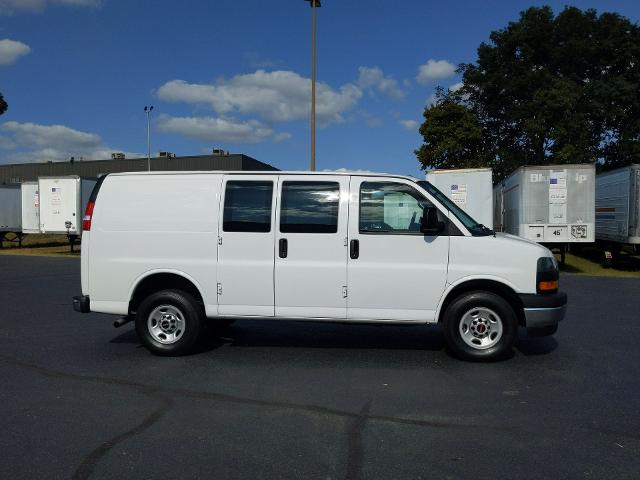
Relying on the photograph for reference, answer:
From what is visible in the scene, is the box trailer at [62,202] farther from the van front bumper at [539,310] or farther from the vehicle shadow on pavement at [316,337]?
the van front bumper at [539,310]

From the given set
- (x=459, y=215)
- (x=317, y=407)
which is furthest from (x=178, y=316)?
(x=459, y=215)

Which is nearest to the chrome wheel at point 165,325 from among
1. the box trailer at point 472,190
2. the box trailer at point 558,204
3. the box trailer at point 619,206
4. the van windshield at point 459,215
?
the van windshield at point 459,215

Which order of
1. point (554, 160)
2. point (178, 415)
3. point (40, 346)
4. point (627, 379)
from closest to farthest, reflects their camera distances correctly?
point (178, 415), point (627, 379), point (40, 346), point (554, 160)

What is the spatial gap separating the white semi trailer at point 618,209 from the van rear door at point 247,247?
12.7 meters

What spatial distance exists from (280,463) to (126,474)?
97cm

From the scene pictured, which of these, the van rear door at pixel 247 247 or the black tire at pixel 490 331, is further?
the van rear door at pixel 247 247

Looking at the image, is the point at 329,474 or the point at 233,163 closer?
the point at 329,474

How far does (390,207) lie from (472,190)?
10.2m

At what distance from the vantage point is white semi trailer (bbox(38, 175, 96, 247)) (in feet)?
73.6

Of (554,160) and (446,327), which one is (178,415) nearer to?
(446,327)

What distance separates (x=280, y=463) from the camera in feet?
11.7

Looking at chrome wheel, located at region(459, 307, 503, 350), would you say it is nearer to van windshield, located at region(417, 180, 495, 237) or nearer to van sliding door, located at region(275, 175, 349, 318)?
van windshield, located at region(417, 180, 495, 237)

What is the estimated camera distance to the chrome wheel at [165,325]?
20.8ft

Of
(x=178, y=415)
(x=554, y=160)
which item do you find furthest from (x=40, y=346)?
(x=554, y=160)
